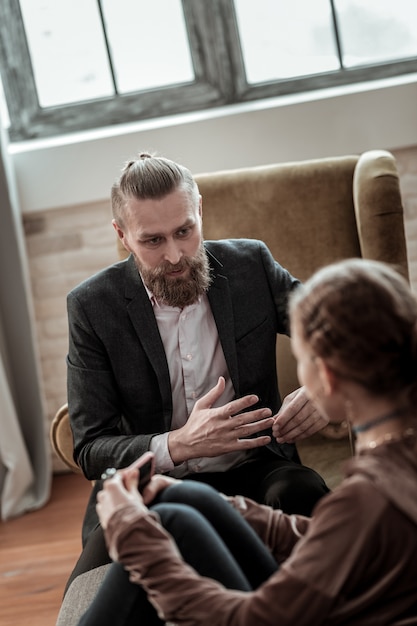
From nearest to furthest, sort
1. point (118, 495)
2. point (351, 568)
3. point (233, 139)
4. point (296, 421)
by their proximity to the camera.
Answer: point (351, 568)
point (118, 495)
point (296, 421)
point (233, 139)

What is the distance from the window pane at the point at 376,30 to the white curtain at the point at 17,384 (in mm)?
1359

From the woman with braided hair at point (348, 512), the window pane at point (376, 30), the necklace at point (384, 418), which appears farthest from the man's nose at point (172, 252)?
the window pane at point (376, 30)

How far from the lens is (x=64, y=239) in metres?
3.63

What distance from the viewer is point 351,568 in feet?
3.96

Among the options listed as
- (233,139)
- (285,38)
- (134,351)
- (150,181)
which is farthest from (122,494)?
(285,38)

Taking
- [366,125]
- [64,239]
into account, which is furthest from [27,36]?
[366,125]

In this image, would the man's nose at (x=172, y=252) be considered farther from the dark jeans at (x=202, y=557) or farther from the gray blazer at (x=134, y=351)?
the dark jeans at (x=202, y=557)

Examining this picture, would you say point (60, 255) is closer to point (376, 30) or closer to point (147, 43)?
point (147, 43)

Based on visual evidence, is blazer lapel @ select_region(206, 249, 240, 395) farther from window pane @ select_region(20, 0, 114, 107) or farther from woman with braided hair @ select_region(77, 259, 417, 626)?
window pane @ select_region(20, 0, 114, 107)

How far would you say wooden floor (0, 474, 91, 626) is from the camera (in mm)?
2822

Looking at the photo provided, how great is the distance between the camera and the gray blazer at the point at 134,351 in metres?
2.25

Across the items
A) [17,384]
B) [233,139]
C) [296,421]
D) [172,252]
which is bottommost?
[17,384]

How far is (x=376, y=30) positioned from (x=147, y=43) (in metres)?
0.88

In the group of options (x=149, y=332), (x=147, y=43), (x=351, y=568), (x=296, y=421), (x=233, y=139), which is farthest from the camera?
(x=147, y=43)
